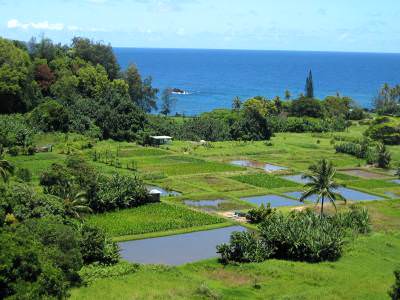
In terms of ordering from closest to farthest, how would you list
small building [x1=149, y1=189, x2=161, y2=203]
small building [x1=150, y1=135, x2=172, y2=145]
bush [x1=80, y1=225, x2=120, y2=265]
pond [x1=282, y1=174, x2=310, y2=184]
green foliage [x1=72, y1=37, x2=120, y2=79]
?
bush [x1=80, y1=225, x2=120, y2=265] < small building [x1=149, y1=189, x2=161, y2=203] < pond [x1=282, y1=174, x2=310, y2=184] < small building [x1=150, y1=135, x2=172, y2=145] < green foliage [x1=72, y1=37, x2=120, y2=79]

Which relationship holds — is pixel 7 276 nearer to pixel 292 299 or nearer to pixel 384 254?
pixel 292 299

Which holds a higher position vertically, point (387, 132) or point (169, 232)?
point (387, 132)

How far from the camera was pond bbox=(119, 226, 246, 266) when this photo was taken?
35750 mm

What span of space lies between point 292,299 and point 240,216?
16.6 m

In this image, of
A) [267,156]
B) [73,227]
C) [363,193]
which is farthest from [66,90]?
[73,227]

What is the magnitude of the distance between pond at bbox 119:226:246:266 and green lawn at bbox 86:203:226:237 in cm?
141

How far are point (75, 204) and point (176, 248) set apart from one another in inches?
307

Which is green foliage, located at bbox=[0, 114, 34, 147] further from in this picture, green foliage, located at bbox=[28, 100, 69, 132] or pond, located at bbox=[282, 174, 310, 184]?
pond, located at bbox=[282, 174, 310, 184]

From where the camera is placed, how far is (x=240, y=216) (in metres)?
45.2

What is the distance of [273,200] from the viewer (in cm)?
5122

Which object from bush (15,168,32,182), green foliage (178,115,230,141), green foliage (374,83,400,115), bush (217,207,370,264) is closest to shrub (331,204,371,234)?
bush (217,207,370,264)

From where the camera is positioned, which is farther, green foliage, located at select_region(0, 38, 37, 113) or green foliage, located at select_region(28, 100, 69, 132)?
green foliage, located at select_region(0, 38, 37, 113)

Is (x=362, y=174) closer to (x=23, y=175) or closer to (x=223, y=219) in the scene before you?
(x=223, y=219)

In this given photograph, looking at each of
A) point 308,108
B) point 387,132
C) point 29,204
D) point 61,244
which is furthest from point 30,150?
point 308,108
